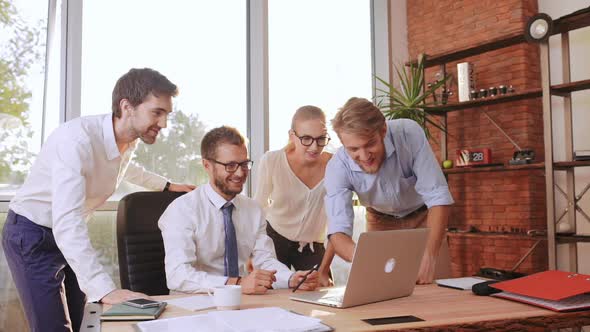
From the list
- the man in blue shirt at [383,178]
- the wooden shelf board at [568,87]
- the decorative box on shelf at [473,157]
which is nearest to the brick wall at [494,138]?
the decorative box on shelf at [473,157]

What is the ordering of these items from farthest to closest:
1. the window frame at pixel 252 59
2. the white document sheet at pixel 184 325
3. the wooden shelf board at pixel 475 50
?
the wooden shelf board at pixel 475 50 → the window frame at pixel 252 59 → the white document sheet at pixel 184 325

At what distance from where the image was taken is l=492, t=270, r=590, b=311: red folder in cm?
155

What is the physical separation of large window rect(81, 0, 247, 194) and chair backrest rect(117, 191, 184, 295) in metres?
1.63

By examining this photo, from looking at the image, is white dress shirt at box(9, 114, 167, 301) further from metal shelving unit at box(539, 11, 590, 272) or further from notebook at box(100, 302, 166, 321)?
metal shelving unit at box(539, 11, 590, 272)

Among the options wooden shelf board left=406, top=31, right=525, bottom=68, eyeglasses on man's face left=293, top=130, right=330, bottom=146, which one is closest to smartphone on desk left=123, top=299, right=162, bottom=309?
eyeglasses on man's face left=293, top=130, right=330, bottom=146

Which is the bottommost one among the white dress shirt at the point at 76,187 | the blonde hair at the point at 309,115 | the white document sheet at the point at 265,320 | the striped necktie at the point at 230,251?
the white document sheet at the point at 265,320

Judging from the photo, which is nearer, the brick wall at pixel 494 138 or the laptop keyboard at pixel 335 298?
the laptop keyboard at pixel 335 298

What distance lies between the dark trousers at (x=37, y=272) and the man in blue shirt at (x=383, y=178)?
1.05 metres

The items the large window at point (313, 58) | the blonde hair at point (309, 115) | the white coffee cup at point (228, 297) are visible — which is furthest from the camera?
the large window at point (313, 58)

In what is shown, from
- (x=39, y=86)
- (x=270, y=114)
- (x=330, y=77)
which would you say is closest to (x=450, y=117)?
(x=330, y=77)

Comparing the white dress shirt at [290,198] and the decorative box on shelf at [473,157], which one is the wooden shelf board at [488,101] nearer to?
the decorative box on shelf at [473,157]

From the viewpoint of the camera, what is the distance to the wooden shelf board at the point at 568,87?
3.70 meters

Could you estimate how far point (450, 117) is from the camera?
492 cm

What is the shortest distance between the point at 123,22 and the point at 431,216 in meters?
2.60
